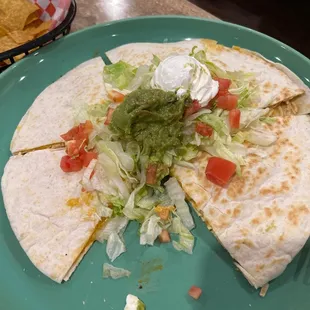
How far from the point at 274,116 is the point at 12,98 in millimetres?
2020

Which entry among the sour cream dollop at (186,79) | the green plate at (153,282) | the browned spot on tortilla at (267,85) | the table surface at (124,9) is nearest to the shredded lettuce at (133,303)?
the green plate at (153,282)

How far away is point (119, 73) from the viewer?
2.97 metres

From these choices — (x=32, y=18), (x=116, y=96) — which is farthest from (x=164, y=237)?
(x=32, y=18)

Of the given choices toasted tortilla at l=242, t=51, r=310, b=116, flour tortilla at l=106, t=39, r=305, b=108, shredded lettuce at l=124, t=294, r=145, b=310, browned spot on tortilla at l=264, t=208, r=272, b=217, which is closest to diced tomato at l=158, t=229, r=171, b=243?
shredded lettuce at l=124, t=294, r=145, b=310

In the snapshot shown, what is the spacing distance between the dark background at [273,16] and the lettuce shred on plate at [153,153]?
2346 millimetres

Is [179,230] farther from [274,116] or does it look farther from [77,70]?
[77,70]

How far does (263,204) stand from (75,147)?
127 centimetres

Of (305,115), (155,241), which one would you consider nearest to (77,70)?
(155,241)

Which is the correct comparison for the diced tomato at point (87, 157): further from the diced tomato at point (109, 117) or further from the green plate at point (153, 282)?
the green plate at point (153, 282)

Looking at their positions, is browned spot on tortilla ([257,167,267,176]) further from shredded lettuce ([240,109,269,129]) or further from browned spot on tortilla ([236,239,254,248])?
browned spot on tortilla ([236,239,254,248])

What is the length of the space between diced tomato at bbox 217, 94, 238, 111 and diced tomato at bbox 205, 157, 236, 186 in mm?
402

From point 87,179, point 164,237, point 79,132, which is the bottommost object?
point 164,237

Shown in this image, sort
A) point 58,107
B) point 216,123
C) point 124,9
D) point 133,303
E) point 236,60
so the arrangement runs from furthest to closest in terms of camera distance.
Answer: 1. point 124,9
2. point 236,60
3. point 58,107
4. point 216,123
5. point 133,303

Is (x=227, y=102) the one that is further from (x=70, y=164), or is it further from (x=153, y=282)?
(x=153, y=282)
